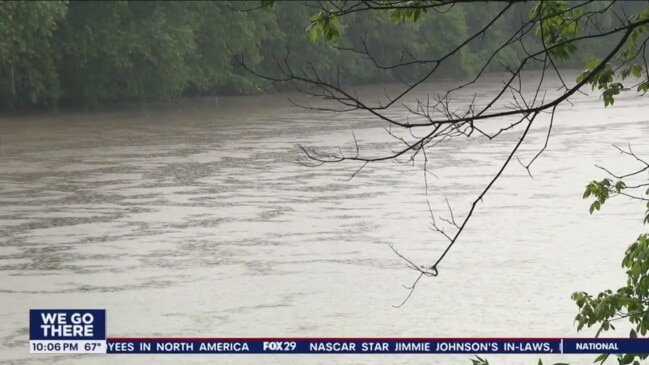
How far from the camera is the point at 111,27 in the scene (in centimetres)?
3556

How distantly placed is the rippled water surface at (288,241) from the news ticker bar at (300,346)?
0.31ft

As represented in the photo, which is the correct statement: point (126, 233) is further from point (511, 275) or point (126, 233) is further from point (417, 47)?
point (417, 47)

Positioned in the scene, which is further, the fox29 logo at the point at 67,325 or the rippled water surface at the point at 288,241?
the rippled water surface at the point at 288,241

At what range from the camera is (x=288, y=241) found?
1453cm

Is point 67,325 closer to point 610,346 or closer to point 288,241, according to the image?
point 610,346

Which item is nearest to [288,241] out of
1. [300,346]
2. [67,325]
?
[300,346]

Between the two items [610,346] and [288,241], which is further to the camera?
[288,241]

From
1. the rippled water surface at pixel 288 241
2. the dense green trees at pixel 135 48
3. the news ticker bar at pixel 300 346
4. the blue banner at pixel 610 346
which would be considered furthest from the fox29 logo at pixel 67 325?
the dense green trees at pixel 135 48

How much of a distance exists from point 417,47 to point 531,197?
30.9m

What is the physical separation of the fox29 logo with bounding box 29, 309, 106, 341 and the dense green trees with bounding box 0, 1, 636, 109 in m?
20.7

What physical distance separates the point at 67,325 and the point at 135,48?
26.9 meters

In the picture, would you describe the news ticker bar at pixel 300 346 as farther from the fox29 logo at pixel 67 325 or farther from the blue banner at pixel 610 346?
the blue banner at pixel 610 346

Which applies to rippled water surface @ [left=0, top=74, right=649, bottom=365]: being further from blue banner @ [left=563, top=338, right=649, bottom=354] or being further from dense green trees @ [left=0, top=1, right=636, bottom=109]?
dense green trees @ [left=0, top=1, right=636, bottom=109]

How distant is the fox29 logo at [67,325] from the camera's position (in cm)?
885
